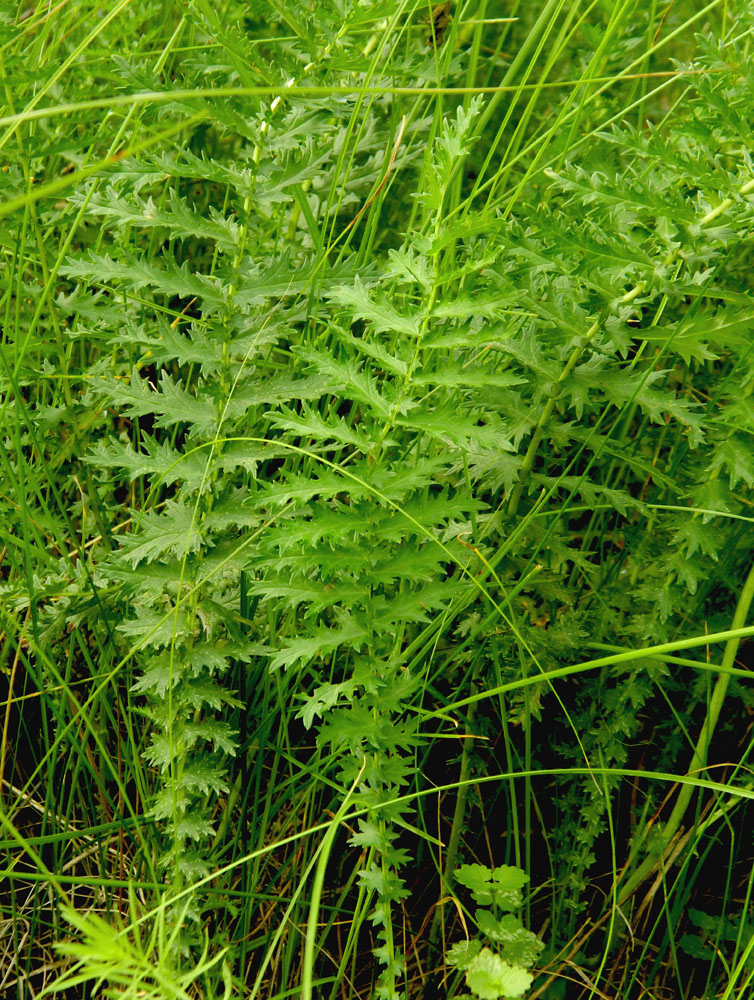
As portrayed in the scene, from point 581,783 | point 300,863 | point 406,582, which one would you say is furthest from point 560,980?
point 406,582

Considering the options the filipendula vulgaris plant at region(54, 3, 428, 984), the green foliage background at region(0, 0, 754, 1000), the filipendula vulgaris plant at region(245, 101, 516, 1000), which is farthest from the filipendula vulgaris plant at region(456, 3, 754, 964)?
the filipendula vulgaris plant at region(54, 3, 428, 984)

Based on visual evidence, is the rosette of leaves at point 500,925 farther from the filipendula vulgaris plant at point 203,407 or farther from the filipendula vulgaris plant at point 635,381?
the filipendula vulgaris plant at point 203,407

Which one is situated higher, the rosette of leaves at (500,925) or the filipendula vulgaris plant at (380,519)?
the filipendula vulgaris plant at (380,519)

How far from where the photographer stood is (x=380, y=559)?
1.26m

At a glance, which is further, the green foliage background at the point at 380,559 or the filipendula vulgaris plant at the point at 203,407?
the filipendula vulgaris plant at the point at 203,407

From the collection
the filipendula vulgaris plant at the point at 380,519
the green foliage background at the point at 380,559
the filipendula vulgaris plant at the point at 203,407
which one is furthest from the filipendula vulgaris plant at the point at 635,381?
the filipendula vulgaris plant at the point at 203,407

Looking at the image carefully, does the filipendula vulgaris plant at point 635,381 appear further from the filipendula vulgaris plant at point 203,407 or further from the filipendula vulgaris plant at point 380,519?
the filipendula vulgaris plant at point 203,407

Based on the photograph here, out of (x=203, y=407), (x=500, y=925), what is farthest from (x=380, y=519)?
(x=500, y=925)

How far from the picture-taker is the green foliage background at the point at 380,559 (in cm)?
126

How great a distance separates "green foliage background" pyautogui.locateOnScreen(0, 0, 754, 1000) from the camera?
1263 mm

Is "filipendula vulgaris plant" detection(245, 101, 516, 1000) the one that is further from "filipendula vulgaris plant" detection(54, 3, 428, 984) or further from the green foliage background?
"filipendula vulgaris plant" detection(54, 3, 428, 984)

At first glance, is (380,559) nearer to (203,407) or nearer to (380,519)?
(380,519)

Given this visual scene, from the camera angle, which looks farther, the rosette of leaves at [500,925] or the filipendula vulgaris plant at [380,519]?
the rosette of leaves at [500,925]

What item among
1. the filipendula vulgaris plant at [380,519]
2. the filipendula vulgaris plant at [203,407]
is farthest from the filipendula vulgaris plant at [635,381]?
the filipendula vulgaris plant at [203,407]
